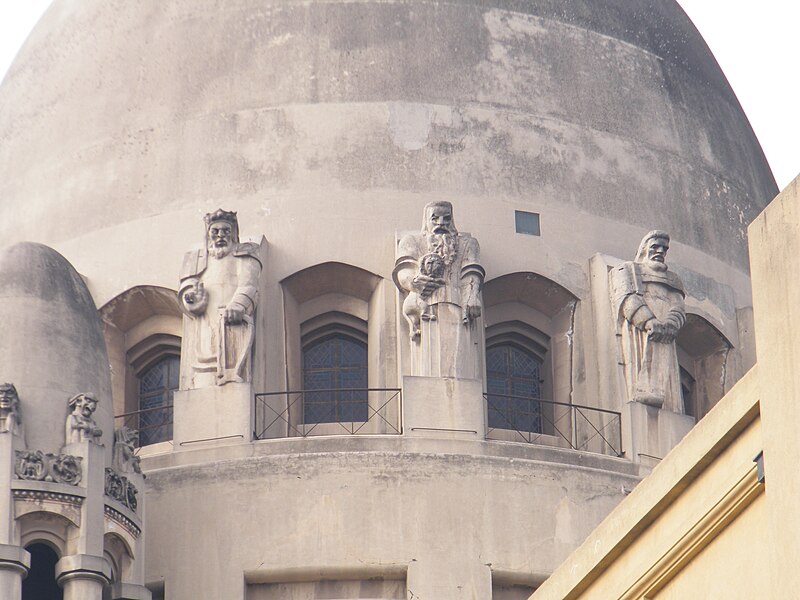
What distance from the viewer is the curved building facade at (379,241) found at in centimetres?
3481

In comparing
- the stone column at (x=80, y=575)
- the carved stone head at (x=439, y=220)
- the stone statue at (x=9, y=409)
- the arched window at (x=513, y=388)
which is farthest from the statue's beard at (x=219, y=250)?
the stone column at (x=80, y=575)

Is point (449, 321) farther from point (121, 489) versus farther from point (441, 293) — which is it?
point (121, 489)

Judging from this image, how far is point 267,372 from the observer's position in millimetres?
37125

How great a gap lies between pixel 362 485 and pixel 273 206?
17.3 ft

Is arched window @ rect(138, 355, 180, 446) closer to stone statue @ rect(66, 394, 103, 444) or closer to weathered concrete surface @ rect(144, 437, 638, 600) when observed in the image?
weathered concrete surface @ rect(144, 437, 638, 600)

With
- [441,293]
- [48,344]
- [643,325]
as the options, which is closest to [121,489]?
[48,344]

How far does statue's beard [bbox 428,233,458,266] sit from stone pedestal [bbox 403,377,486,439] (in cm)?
200

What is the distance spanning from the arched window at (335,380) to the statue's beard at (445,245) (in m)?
1.83

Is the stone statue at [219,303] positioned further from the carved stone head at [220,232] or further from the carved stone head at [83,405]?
the carved stone head at [83,405]

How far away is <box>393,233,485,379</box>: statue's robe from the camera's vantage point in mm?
36250

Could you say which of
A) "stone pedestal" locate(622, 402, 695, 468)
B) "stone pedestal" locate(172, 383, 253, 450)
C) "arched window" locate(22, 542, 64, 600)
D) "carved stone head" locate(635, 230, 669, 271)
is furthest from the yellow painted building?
"carved stone head" locate(635, 230, 669, 271)

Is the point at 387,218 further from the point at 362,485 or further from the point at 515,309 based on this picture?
the point at 362,485

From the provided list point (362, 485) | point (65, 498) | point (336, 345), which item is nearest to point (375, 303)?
point (336, 345)

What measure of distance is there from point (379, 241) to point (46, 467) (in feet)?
27.4
